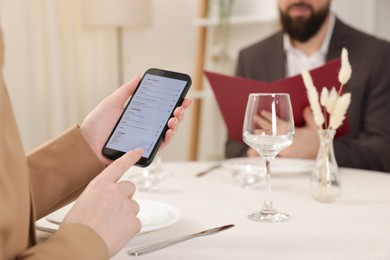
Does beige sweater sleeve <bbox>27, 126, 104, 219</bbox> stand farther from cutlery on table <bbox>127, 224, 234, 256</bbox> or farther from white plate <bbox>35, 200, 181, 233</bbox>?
cutlery on table <bbox>127, 224, 234, 256</bbox>

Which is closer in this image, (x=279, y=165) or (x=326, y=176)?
(x=326, y=176)

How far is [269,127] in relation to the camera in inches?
41.1

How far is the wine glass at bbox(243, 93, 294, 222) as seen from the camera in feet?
3.41

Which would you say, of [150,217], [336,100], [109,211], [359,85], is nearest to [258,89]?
[336,100]

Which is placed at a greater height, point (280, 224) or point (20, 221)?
point (20, 221)

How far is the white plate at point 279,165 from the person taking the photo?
4.85 ft

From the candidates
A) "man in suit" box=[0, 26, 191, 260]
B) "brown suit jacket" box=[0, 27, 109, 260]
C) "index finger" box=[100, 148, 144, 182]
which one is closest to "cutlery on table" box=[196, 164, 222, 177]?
"man in suit" box=[0, 26, 191, 260]

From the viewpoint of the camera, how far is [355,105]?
2248mm

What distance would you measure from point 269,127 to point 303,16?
150 cm

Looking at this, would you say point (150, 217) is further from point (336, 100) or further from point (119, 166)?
point (336, 100)

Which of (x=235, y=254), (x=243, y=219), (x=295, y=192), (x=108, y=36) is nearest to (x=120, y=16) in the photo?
(x=108, y=36)

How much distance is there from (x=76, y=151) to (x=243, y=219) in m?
0.33

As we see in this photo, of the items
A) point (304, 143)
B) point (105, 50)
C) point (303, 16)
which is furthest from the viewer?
point (105, 50)

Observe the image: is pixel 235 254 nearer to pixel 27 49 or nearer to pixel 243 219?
pixel 243 219
